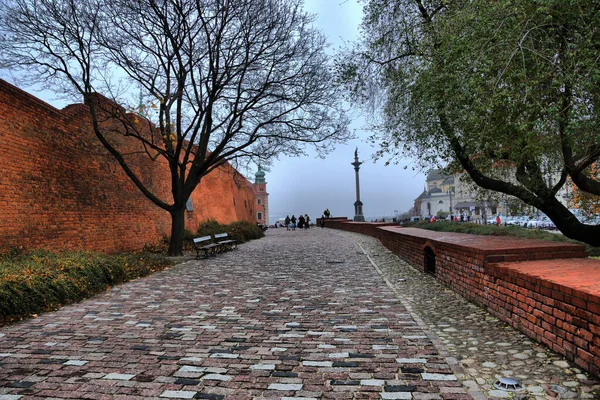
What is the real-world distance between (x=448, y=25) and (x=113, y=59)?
10441mm

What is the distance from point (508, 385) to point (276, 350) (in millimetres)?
2113

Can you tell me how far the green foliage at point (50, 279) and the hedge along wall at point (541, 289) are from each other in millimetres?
6197

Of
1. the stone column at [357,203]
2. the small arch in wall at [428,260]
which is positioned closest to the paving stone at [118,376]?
the small arch in wall at [428,260]

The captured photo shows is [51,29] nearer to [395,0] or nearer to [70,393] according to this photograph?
[395,0]

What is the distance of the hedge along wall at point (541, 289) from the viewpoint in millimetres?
3455

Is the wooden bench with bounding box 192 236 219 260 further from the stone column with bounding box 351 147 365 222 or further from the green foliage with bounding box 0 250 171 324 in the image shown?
the stone column with bounding box 351 147 365 222

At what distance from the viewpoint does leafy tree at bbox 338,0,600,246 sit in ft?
16.9

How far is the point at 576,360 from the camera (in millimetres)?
3590

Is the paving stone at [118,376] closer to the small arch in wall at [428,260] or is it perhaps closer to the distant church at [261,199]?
the small arch in wall at [428,260]

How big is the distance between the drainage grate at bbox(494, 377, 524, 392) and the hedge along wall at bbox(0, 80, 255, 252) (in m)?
9.50

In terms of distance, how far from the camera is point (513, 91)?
204 inches

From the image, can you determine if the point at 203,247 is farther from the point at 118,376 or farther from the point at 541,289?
the point at 541,289

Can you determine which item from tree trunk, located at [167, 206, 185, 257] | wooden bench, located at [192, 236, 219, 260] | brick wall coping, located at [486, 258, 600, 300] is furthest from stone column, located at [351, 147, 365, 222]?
brick wall coping, located at [486, 258, 600, 300]

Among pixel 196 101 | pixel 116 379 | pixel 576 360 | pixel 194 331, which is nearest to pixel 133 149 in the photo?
pixel 196 101
